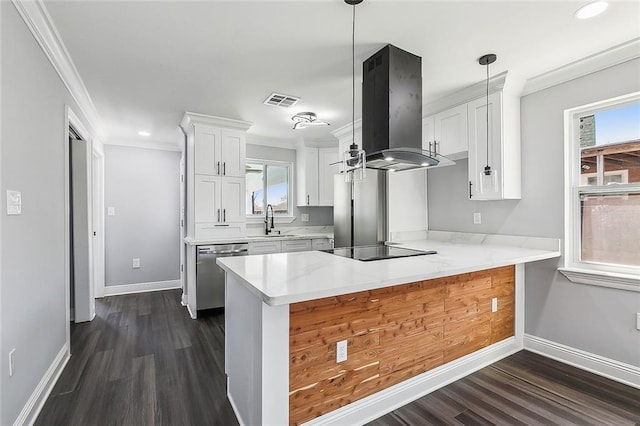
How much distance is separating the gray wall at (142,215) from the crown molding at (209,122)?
52.5 inches

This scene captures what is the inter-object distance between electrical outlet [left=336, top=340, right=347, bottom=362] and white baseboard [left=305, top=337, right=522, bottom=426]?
30 centimetres

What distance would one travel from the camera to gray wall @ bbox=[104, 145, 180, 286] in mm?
4684

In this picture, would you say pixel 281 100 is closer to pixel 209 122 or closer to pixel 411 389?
pixel 209 122

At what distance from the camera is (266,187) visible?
5066 millimetres

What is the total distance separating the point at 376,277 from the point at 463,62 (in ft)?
6.53

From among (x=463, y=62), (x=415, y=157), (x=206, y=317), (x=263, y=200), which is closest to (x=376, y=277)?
(x=415, y=157)

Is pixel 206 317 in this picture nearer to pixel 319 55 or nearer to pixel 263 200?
pixel 263 200

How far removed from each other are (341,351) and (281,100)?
2535 millimetres

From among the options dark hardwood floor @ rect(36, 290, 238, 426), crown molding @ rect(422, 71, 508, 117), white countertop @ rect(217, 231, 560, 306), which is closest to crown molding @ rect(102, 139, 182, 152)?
dark hardwood floor @ rect(36, 290, 238, 426)

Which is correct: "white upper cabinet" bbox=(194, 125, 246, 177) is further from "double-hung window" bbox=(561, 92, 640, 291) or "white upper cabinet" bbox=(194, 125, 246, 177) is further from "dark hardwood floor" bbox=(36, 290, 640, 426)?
"double-hung window" bbox=(561, 92, 640, 291)

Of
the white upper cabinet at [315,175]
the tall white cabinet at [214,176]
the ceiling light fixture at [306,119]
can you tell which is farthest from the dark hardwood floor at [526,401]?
the white upper cabinet at [315,175]

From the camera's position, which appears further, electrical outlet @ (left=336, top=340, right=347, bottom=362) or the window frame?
the window frame

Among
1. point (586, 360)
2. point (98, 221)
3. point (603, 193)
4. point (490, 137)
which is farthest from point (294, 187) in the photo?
point (586, 360)

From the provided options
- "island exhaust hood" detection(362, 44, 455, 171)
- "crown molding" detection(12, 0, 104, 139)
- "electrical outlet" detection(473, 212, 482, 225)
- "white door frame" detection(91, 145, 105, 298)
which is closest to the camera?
"crown molding" detection(12, 0, 104, 139)
